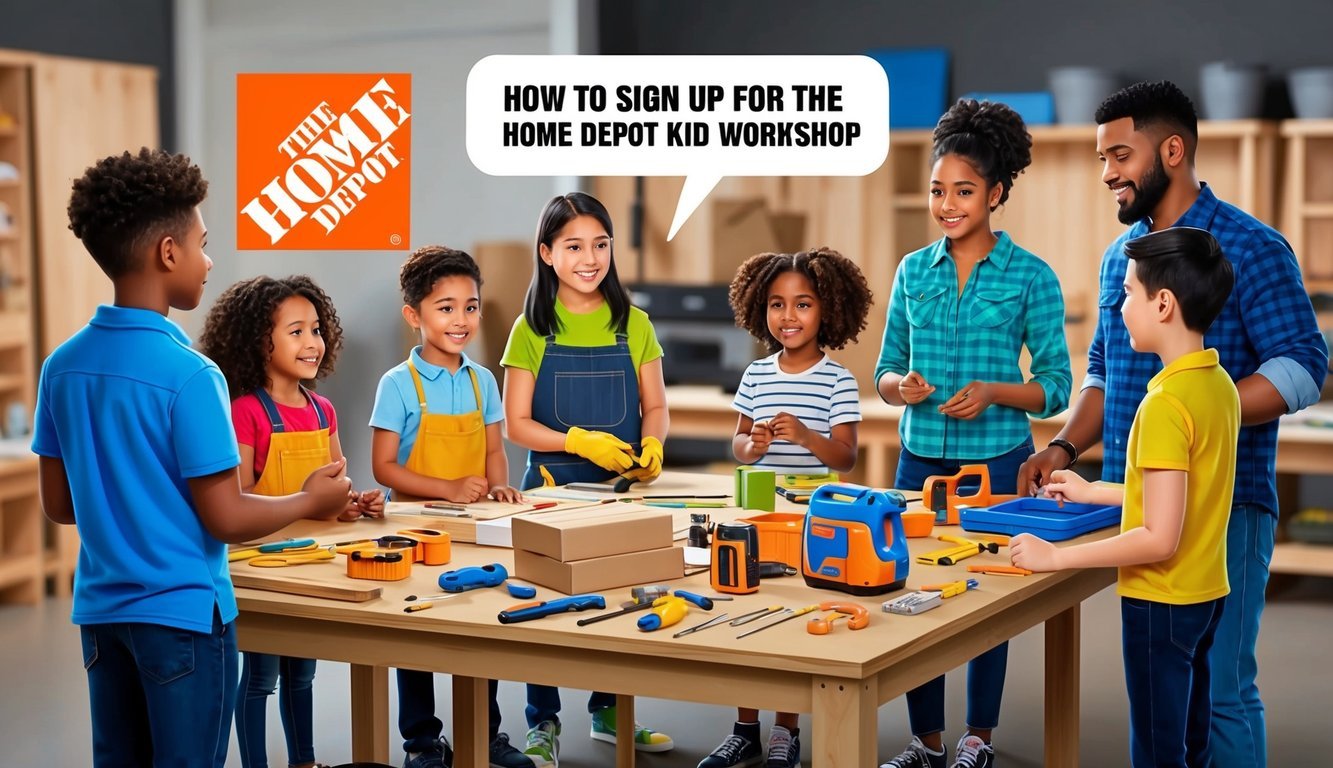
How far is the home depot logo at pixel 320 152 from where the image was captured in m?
4.80

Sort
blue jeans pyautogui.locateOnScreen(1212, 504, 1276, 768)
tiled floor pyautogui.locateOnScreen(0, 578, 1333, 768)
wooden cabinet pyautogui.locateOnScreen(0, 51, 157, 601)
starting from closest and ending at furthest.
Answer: blue jeans pyautogui.locateOnScreen(1212, 504, 1276, 768) < tiled floor pyautogui.locateOnScreen(0, 578, 1333, 768) < wooden cabinet pyautogui.locateOnScreen(0, 51, 157, 601)

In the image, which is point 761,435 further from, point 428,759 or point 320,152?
point 320,152

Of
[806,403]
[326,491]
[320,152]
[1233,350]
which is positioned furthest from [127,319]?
[320,152]

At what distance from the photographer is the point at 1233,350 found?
109 inches

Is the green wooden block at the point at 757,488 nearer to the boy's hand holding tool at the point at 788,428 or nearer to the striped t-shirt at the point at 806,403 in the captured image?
the boy's hand holding tool at the point at 788,428

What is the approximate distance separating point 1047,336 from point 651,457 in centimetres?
91

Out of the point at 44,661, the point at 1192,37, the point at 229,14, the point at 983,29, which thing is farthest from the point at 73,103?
the point at 1192,37

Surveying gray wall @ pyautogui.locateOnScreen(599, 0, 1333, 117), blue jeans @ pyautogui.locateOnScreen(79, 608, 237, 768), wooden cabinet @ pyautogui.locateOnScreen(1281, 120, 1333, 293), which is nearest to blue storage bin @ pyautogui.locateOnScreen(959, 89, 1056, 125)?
gray wall @ pyautogui.locateOnScreen(599, 0, 1333, 117)

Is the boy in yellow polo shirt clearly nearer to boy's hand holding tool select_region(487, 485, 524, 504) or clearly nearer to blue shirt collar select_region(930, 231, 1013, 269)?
blue shirt collar select_region(930, 231, 1013, 269)

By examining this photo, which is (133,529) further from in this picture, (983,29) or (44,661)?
(983,29)

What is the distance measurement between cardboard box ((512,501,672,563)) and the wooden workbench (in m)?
0.07

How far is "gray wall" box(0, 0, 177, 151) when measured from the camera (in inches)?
231

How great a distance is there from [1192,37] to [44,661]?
488cm

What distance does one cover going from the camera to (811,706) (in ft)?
6.65
